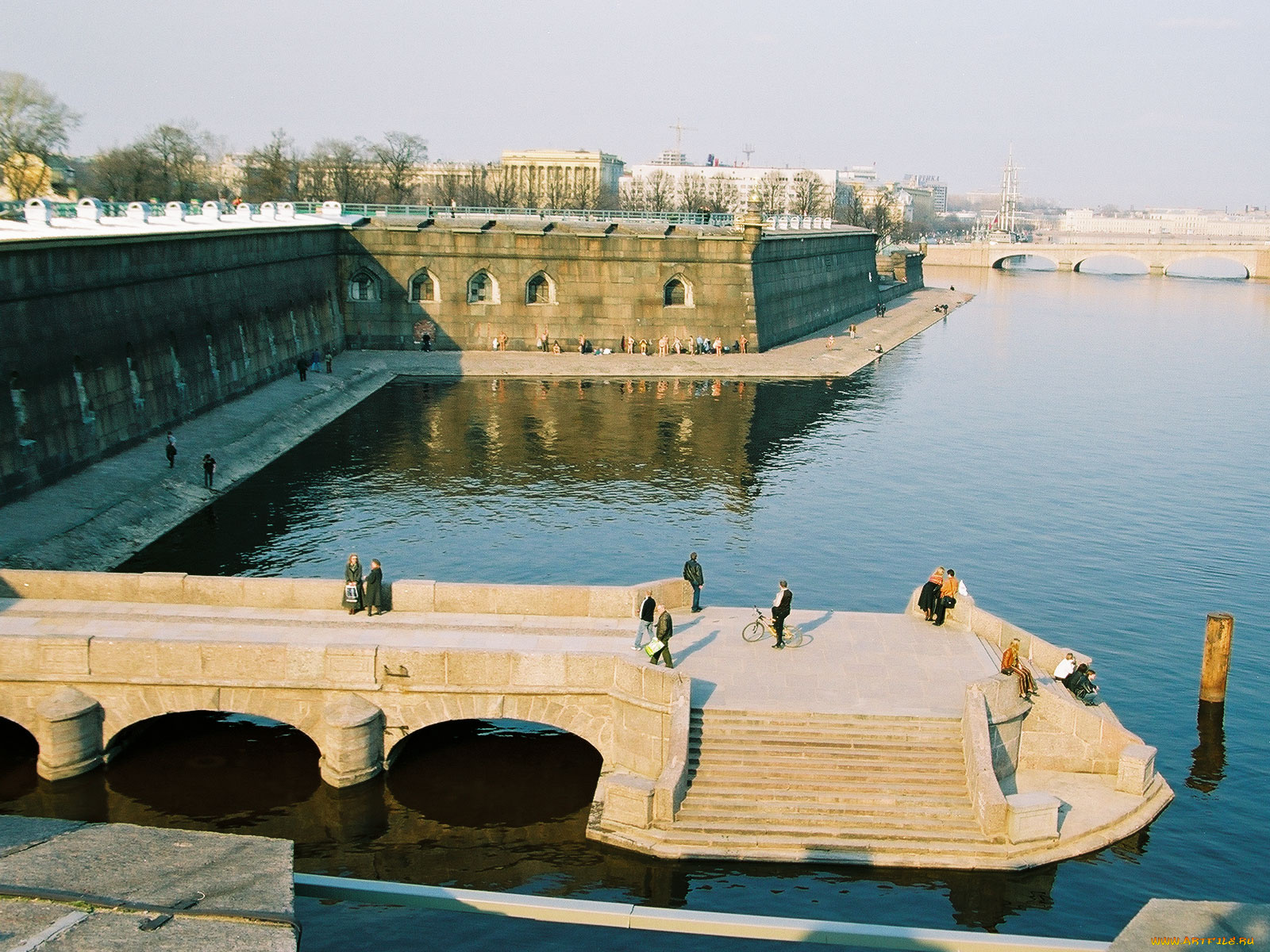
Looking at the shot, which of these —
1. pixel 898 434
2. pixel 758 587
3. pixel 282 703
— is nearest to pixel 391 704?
pixel 282 703

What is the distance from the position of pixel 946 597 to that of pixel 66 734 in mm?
16093

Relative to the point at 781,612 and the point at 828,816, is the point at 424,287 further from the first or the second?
the point at 828,816

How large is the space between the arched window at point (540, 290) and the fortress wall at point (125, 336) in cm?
1544

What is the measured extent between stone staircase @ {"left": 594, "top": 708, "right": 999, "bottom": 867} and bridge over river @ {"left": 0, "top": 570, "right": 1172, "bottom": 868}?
0.03 meters

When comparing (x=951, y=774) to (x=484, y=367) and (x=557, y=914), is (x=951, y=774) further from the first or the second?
(x=484, y=367)

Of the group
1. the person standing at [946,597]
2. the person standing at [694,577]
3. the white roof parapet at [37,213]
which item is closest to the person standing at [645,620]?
the person standing at [694,577]

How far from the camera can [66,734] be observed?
20.0 metres

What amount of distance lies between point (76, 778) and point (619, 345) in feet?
170

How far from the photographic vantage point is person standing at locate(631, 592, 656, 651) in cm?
2145

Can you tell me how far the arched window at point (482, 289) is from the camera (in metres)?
68.6

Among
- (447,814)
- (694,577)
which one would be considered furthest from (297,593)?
(694,577)

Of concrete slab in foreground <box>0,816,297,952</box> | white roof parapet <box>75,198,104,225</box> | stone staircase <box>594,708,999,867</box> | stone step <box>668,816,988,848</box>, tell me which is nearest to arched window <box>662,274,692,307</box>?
white roof parapet <box>75,198,104,225</box>

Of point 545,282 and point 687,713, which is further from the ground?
point 545,282

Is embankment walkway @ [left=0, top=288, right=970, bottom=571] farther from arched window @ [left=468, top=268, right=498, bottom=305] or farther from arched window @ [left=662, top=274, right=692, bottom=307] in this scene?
arched window @ [left=662, top=274, right=692, bottom=307]
